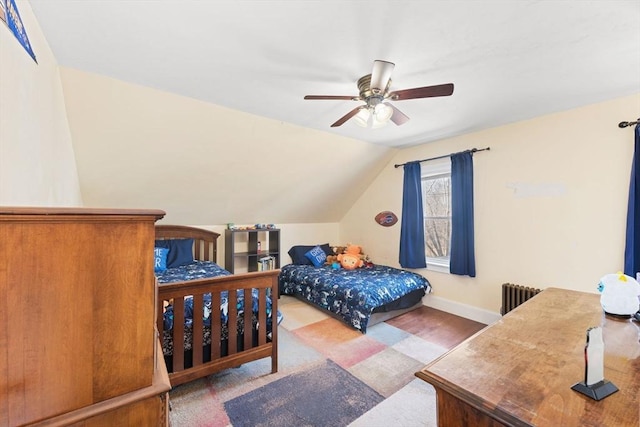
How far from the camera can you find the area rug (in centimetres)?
166

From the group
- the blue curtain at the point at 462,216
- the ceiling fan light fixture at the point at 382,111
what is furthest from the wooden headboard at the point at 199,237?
the blue curtain at the point at 462,216

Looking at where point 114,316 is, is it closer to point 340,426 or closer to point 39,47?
point 340,426

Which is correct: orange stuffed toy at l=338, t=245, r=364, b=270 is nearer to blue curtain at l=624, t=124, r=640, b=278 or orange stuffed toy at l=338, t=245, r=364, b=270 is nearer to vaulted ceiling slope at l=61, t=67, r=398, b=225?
vaulted ceiling slope at l=61, t=67, r=398, b=225

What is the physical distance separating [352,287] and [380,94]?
213 centimetres

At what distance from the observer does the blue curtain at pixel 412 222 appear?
12.3 feet

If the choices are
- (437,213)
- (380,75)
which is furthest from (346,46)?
(437,213)

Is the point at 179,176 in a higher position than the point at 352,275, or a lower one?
higher

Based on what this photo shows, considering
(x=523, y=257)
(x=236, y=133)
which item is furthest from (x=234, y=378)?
(x=523, y=257)

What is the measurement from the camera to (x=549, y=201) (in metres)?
2.70

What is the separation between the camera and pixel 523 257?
2.87m

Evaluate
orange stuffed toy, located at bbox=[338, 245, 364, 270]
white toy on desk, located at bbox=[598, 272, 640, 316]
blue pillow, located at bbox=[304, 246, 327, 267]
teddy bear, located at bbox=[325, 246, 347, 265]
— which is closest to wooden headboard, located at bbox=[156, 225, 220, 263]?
blue pillow, located at bbox=[304, 246, 327, 267]

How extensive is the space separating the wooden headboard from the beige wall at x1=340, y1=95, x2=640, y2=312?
321 centimetres

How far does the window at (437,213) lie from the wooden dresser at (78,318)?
3.57 meters

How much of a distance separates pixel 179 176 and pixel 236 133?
876 millimetres
